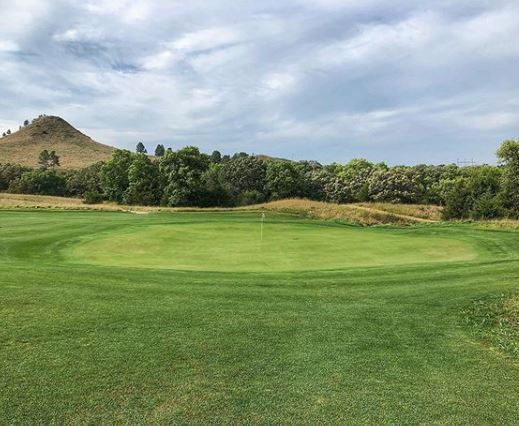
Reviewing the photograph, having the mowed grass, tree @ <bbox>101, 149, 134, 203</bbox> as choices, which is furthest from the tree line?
the mowed grass

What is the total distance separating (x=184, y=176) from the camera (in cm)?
6059

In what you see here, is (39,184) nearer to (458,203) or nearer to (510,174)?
(458,203)

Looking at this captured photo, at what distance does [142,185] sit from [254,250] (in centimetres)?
4996

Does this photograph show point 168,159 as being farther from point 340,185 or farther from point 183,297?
point 183,297

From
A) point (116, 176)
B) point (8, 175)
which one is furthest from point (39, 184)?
point (116, 176)

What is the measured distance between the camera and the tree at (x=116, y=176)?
227 feet

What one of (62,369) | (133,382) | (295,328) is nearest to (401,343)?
(295,328)

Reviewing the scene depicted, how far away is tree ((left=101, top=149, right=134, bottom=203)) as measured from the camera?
69125mm

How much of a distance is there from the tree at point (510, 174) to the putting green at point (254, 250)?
2296cm

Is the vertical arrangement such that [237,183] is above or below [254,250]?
above

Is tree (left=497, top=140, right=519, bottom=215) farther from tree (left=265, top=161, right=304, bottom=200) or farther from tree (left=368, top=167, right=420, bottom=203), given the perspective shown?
tree (left=265, top=161, right=304, bottom=200)

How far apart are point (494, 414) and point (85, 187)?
82728 millimetres

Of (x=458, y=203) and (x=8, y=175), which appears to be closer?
(x=458, y=203)

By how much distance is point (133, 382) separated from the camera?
528 cm
